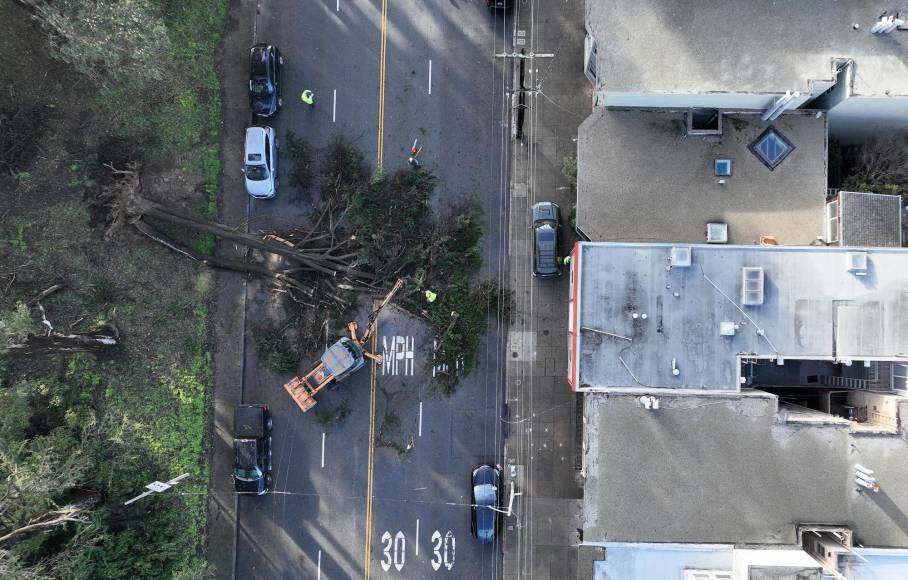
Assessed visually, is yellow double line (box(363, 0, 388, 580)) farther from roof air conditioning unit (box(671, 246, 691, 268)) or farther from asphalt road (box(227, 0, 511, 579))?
roof air conditioning unit (box(671, 246, 691, 268))

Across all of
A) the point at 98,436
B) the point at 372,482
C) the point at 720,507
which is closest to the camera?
the point at 720,507

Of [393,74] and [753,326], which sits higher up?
[393,74]

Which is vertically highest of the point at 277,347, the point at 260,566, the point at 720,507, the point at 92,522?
the point at 277,347

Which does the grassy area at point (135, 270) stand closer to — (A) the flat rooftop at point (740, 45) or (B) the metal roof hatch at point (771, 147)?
(A) the flat rooftop at point (740, 45)

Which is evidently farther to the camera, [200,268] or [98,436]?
[200,268]

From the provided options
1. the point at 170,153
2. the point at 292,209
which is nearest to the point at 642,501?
the point at 292,209

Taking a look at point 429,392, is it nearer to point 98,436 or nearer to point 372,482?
point 372,482
